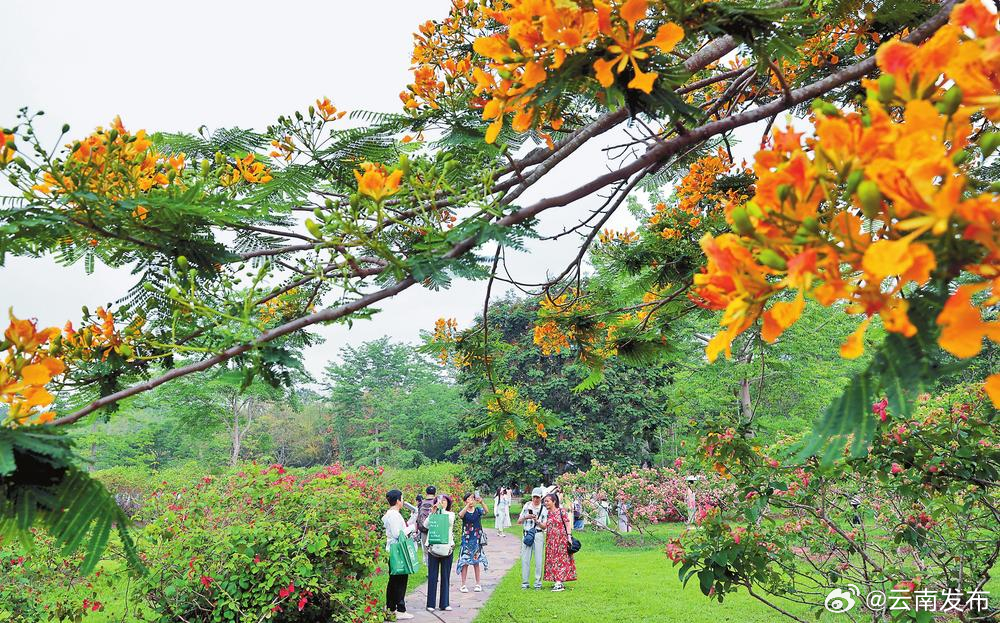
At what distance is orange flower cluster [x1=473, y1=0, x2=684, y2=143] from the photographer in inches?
40.1

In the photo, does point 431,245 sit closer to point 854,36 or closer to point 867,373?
point 867,373

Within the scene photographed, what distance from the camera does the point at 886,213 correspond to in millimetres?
642

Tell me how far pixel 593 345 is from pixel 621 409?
16740 mm

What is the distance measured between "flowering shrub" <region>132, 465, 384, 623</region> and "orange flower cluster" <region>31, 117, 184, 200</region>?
12.7ft

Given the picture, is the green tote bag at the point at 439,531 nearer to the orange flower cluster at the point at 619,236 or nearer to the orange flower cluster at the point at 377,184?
the orange flower cluster at the point at 619,236

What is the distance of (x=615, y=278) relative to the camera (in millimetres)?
3605

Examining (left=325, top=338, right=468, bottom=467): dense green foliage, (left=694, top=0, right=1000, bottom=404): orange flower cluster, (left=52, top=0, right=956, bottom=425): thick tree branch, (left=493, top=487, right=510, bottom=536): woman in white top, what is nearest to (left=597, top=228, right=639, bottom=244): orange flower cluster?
(left=52, top=0, right=956, bottom=425): thick tree branch

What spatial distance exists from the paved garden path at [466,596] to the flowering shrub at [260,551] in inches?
61.6

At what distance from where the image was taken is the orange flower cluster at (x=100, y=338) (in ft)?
5.77

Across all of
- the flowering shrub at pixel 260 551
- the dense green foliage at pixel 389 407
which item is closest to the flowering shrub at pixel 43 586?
the flowering shrub at pixel 260 551

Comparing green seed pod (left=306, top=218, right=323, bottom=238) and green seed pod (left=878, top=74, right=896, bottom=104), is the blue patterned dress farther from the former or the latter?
green seed pod (left=878, top=74, right=896, bottom=104)

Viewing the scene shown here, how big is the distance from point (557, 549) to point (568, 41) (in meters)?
7.95

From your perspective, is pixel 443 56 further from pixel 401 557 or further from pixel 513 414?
pixel 401 557

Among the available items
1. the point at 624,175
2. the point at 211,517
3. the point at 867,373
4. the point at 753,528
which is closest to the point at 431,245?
the point at 624,175
